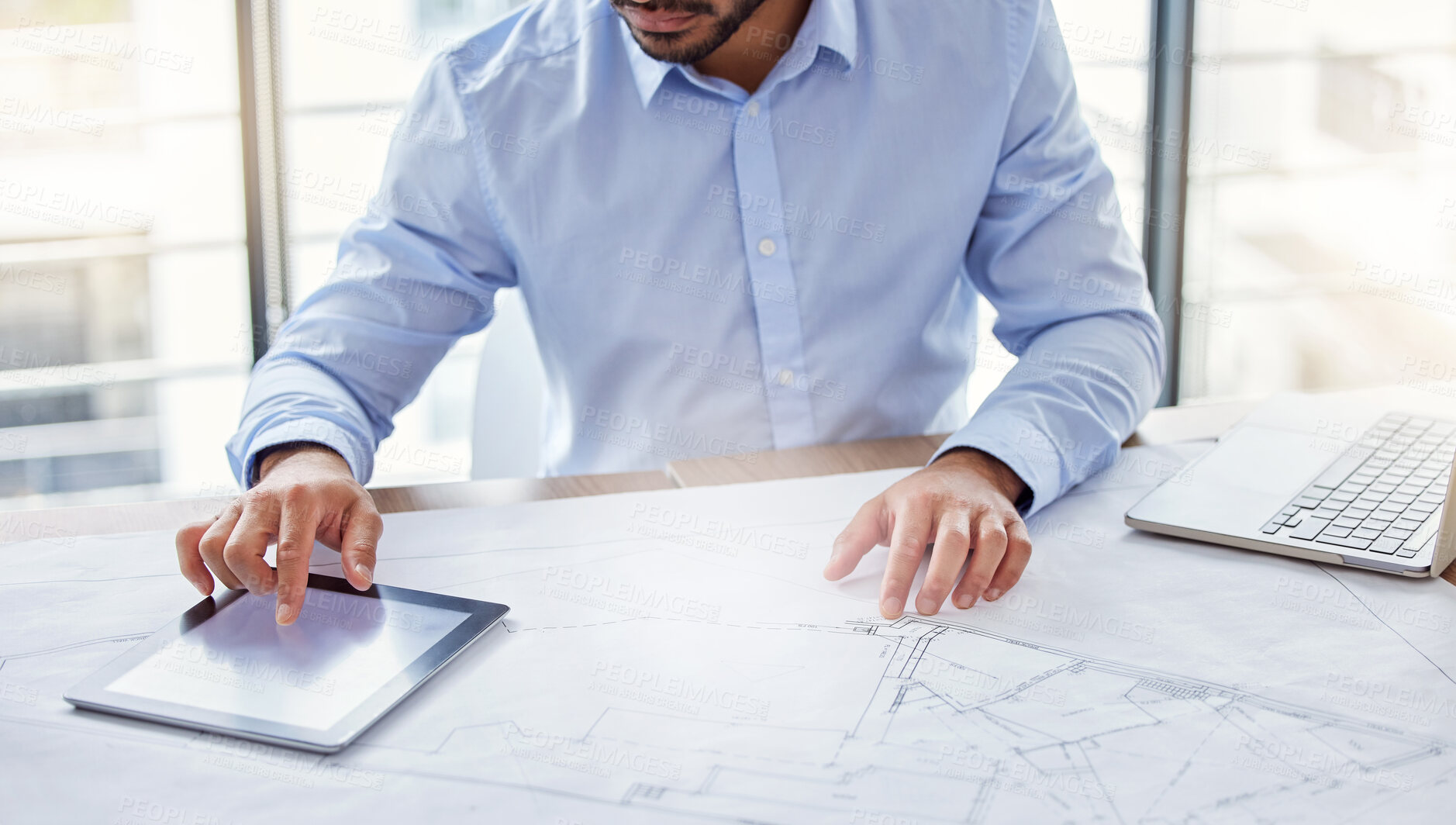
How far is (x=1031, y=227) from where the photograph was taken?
3.71 ft

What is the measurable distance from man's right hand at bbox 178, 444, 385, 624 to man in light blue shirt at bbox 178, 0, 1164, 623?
0.22 meters

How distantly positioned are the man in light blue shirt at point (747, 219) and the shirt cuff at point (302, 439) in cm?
10

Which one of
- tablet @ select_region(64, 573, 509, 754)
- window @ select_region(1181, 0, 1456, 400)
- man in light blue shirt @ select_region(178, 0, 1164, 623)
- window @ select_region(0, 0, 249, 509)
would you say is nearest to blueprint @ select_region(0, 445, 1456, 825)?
tablet @ select_region(64, 573, 509, 754)

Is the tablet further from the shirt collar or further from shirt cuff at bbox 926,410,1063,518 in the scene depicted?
the shirt collar

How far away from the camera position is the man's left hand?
2.39ft

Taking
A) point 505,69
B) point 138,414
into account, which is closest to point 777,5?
point 505,69

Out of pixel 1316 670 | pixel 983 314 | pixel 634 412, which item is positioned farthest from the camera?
pixel 983 314

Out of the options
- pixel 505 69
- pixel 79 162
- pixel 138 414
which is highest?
pixel 505 69

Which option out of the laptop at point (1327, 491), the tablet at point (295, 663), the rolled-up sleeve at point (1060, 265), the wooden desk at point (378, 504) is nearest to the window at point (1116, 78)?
the rolled-up sleeve at point (1060, 265)

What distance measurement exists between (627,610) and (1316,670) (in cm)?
41

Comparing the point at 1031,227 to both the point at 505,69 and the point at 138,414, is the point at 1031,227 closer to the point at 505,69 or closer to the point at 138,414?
the point at 505,69

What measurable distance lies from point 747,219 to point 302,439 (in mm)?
475

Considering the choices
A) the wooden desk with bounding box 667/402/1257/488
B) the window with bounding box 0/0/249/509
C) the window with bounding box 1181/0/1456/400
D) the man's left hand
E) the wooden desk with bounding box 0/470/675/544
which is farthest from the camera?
the window with bounding box 1181/0/1456/400

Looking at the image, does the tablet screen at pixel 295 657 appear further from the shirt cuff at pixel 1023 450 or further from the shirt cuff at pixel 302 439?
the shirt cuff at pixel 1023 450
